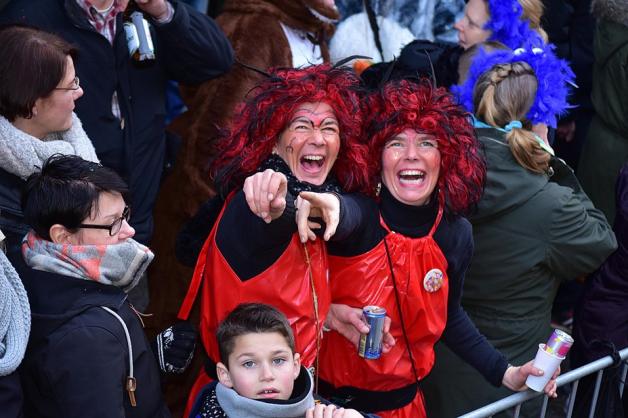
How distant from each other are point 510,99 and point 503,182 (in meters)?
0.39

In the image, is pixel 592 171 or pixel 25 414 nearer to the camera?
pixel 25 414

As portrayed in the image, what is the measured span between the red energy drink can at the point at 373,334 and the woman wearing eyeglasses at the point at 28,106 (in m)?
1.09

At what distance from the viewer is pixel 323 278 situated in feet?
8.58

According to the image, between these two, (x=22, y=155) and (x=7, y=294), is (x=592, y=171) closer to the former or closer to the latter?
(x=22, y=155)

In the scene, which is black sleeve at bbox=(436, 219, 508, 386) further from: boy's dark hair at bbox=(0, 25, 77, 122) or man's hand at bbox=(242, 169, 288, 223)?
boy's dark hair at bbox=(0, 25, 77, 122)

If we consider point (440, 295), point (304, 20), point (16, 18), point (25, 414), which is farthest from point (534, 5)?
point (25, 414)

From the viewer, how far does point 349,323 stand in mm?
2723

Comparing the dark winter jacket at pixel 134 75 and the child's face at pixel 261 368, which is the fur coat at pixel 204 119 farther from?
the child's face at pixel 261 368

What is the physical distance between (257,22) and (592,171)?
227 centimetres

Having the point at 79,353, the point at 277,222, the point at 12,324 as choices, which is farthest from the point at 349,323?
the point at 12,324

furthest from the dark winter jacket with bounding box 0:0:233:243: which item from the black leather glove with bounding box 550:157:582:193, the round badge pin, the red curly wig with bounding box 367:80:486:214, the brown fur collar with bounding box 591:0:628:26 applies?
the brown fur collar with bounding box 591:0:628:26

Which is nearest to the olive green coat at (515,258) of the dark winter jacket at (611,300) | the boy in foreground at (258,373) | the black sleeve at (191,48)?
the dark winter jacket at (611,300)

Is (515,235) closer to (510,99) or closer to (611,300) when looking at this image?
(510,99)

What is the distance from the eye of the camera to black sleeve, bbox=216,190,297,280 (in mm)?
2328
